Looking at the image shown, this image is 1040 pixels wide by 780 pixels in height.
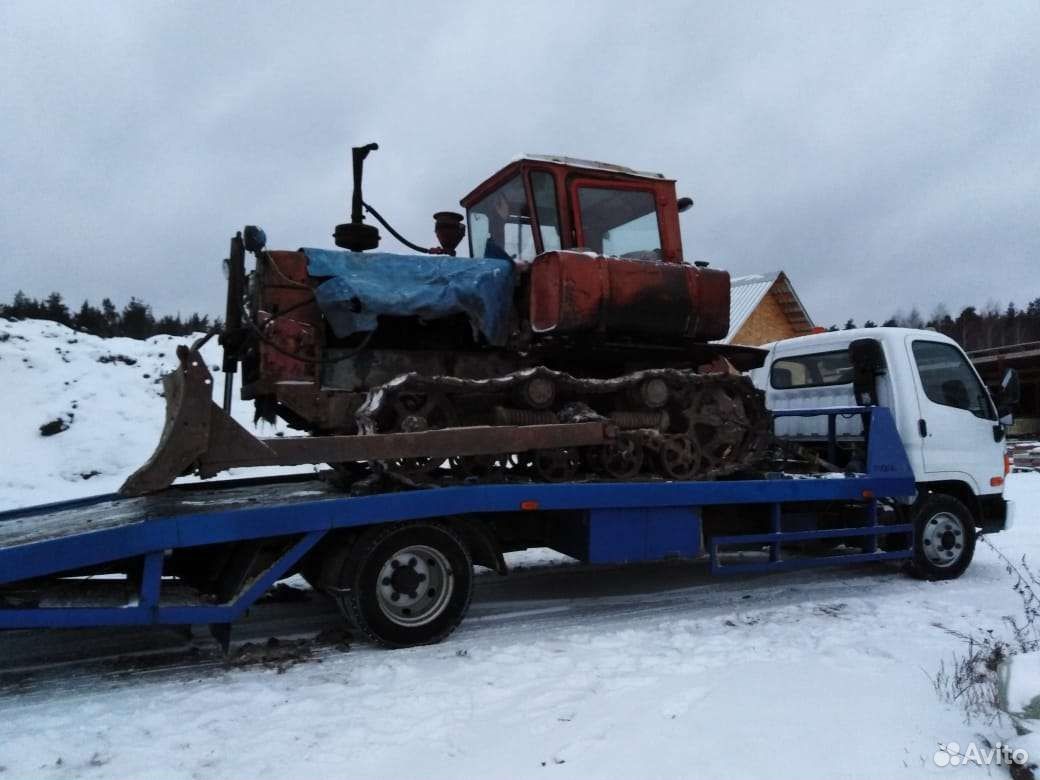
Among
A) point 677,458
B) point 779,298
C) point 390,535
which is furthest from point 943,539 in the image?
point 779,298

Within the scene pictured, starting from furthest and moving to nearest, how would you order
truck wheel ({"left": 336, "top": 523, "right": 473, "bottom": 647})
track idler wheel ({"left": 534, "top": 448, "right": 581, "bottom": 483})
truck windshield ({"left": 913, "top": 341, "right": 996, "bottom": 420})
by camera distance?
truck windshield ({"left": 913, "top": 341, "right": 996, "bottom": 420}) → track idler wheel ({"left": 534, "top": 448, "right": 581, "bottom": 483}) → truck wheel ({"left": 336, "top": 523, "right": 473, "bottom": 647})

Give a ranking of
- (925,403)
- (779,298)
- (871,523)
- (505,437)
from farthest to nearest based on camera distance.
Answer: (779,298)
(925,403)
(871,523)
(505,437)

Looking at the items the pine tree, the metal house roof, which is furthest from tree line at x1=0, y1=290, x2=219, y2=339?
the metal house roof

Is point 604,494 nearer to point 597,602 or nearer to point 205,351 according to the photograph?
point 597,602

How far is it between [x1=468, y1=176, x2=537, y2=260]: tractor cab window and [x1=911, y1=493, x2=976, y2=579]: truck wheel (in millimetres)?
4126

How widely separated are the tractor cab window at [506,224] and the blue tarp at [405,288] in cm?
50

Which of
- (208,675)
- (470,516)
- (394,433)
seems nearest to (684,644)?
(470,516)

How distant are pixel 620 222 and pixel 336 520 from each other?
3.58m

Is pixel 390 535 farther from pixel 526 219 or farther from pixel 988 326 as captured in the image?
pixel 988 326

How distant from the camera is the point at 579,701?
4.02 metres

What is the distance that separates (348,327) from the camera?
5.75 metres

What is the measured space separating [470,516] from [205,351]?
17793 mm

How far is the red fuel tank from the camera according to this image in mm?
6023

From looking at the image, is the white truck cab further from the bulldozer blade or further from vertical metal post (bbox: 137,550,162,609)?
vertical metal post (bbox: 137,550,162,609)
